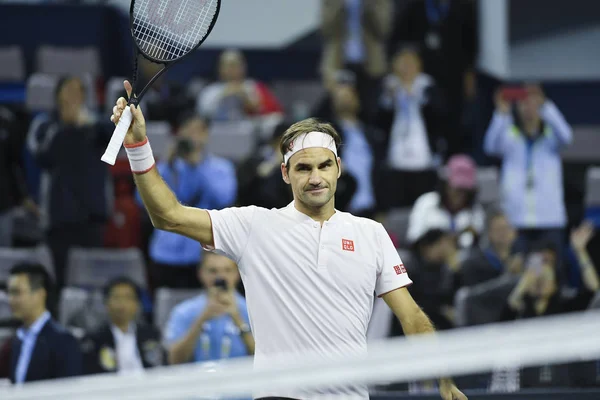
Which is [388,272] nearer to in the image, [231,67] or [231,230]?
[231,230]

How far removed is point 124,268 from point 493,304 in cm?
274

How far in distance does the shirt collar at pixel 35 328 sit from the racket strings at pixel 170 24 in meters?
2.99

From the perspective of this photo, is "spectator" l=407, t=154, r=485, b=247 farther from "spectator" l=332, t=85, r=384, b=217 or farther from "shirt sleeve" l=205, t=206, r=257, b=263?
"shirt sleeve" l=205, t=206, r=257, b=263

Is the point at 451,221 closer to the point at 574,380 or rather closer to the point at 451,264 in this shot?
the point at 451,264

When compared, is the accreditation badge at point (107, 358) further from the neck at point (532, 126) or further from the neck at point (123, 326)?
the neck at point (532, 126)

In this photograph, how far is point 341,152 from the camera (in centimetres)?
1066

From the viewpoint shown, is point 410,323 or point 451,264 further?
point 451,264

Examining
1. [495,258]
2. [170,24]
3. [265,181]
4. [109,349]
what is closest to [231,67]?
[265,181]

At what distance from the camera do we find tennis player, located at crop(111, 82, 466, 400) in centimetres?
479

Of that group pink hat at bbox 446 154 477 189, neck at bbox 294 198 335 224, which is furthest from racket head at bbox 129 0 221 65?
pink hat at bbox 446 154 477 189

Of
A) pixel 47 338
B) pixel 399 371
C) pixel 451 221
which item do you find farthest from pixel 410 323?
pixel 451 221

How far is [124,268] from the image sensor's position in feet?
32.1

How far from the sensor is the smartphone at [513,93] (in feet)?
41.4

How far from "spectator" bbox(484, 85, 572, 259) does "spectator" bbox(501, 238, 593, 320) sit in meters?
1.92
